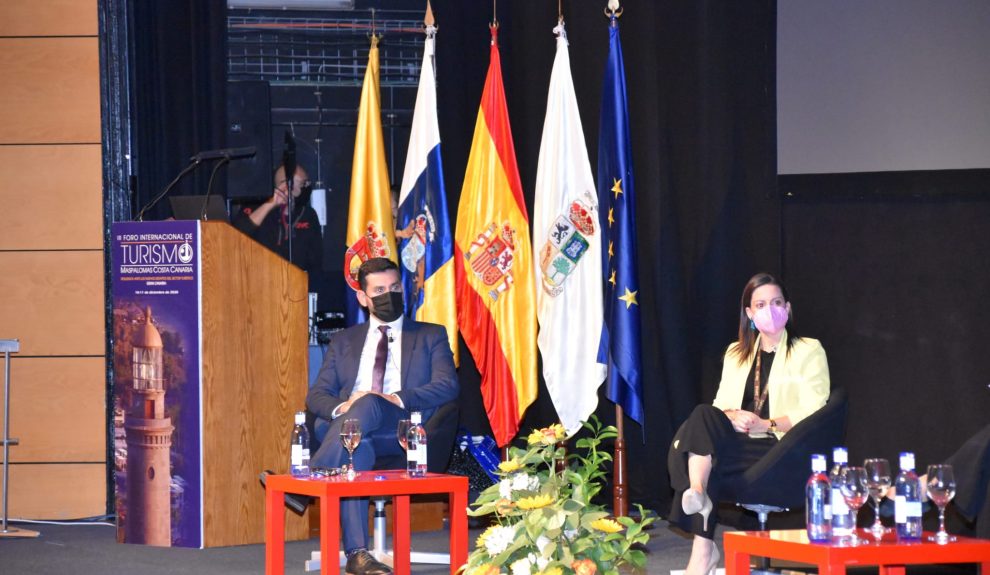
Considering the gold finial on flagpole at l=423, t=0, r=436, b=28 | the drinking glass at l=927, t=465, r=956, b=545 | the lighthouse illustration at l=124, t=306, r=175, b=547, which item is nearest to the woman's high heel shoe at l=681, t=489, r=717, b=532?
the drinking glass at l=927, t=465, r=956, b=545

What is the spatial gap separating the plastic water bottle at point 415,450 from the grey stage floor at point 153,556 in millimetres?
578

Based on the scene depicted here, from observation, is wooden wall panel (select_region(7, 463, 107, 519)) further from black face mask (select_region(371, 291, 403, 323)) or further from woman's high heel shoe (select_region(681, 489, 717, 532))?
woman's high heel shoe (select_region(681, 489, 717, 532))

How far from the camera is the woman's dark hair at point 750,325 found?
427 cm

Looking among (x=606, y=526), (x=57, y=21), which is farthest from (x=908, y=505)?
(x=57, y=21)

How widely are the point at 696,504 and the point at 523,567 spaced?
4.63 ft

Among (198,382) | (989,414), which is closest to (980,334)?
(989,414)

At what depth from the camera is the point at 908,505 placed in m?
2.88

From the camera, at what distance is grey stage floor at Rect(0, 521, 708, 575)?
4.63 meters

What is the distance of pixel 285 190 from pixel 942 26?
3.59 metres

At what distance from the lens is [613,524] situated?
264cm

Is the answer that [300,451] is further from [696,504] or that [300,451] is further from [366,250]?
[366,250]

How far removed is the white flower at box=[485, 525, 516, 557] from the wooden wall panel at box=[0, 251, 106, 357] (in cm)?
396

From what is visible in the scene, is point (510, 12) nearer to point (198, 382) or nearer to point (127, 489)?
point (198, 382)

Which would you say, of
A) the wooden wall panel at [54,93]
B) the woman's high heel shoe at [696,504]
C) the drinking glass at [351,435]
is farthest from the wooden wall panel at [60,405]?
the woman's high heel shoe at [696,504]
